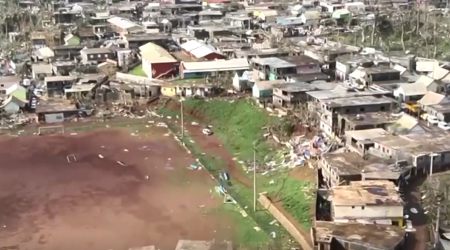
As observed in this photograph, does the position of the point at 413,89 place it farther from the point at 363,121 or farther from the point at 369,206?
the point at 369,206

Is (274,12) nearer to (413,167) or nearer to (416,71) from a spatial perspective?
(416,71)

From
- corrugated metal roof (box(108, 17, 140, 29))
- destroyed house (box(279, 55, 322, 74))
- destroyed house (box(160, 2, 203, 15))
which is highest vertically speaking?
destroyed house (box(160, 2, 203, 15))

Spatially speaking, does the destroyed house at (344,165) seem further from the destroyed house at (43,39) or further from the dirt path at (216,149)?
the destroyed house at (43,39)

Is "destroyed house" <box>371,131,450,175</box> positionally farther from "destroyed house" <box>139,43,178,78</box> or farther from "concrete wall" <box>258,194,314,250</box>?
"destroyed house" <box>139,43,178,78</box>

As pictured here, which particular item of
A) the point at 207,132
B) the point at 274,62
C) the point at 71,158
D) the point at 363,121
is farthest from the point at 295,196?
the point at 274,62

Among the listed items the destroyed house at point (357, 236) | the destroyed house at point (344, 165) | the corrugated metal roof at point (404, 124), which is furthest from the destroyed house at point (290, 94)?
the destroyed house at point (357, 236)

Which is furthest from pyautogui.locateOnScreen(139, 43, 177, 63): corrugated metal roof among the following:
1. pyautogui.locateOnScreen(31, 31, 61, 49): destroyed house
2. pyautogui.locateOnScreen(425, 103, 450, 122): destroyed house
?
pyautogui.locateOnScreen(425, 103, 450, 122): destroyed house
